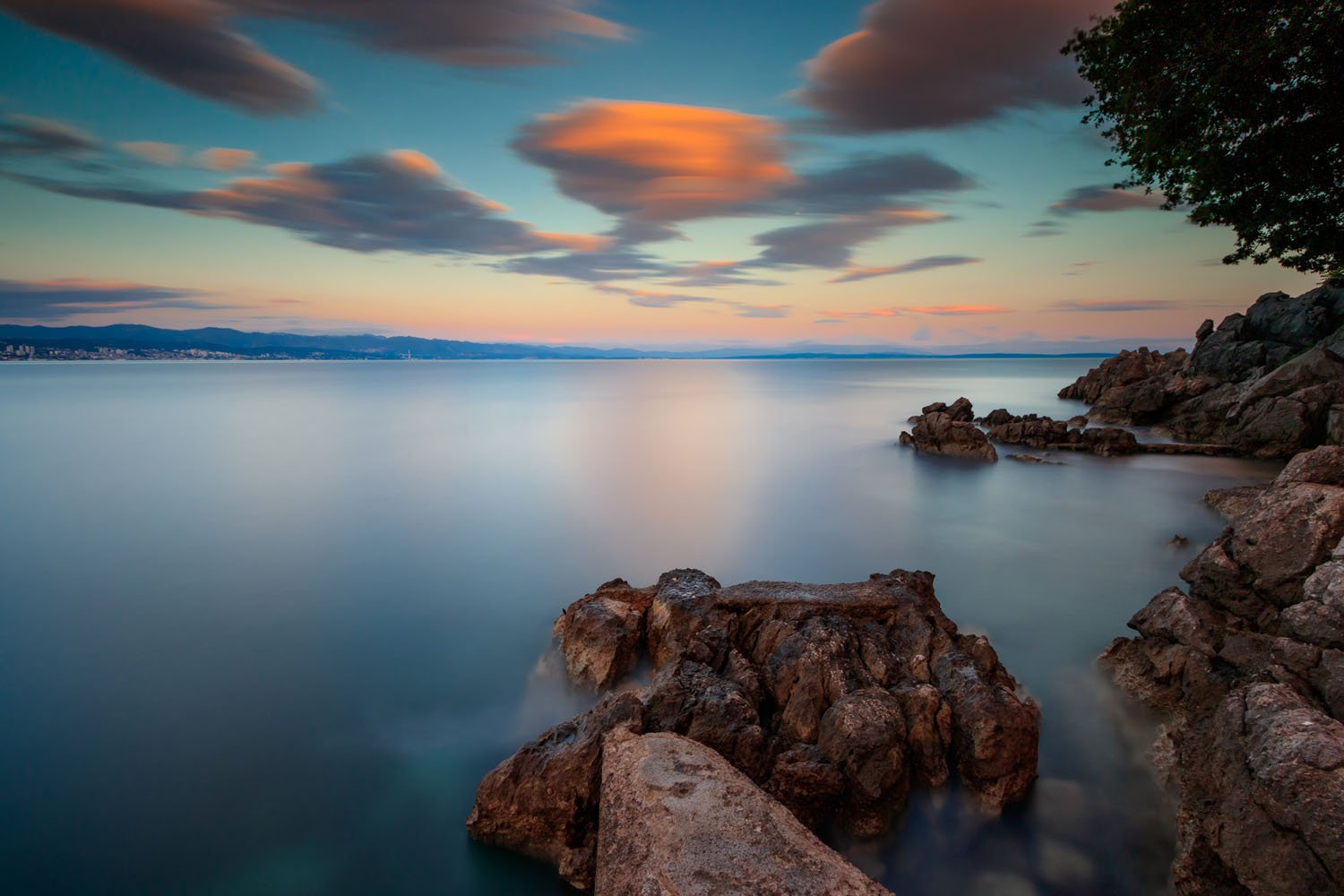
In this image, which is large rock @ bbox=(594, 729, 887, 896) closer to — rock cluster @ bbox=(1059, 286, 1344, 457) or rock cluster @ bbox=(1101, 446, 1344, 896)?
rock cluster @ bbox=(1101, 446, 1344, 896)

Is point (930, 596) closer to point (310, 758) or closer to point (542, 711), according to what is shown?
point (542, 711)

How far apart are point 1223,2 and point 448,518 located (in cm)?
2132

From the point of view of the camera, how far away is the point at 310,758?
642 centimetres

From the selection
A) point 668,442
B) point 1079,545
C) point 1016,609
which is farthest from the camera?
point 668,442

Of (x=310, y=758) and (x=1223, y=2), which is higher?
(x=1223, y=2)

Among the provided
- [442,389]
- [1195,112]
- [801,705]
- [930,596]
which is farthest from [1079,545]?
[442,389]

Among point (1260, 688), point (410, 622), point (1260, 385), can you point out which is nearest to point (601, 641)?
point (410, 622)

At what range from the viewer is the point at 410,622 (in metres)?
9.66

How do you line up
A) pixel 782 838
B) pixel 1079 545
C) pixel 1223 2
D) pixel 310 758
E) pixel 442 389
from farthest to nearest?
pixel 442 389
pixel 1223 2
pixel 1079 545
pixel 310 758
pixel 782 838

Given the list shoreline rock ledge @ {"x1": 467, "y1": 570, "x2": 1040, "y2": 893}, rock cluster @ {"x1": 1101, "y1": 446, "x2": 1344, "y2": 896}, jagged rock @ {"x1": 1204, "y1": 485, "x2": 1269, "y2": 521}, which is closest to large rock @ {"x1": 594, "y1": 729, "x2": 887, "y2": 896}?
shoreline rock ledge @ {"x1": 467, "y1": 570, "x2": 1040, "y2": 893}

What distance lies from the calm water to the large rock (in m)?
1.41

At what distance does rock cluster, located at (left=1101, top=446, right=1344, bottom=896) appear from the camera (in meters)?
3.93

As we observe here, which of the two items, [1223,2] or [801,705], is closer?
[801,705]

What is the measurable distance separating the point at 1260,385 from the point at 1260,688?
23.0 metres
